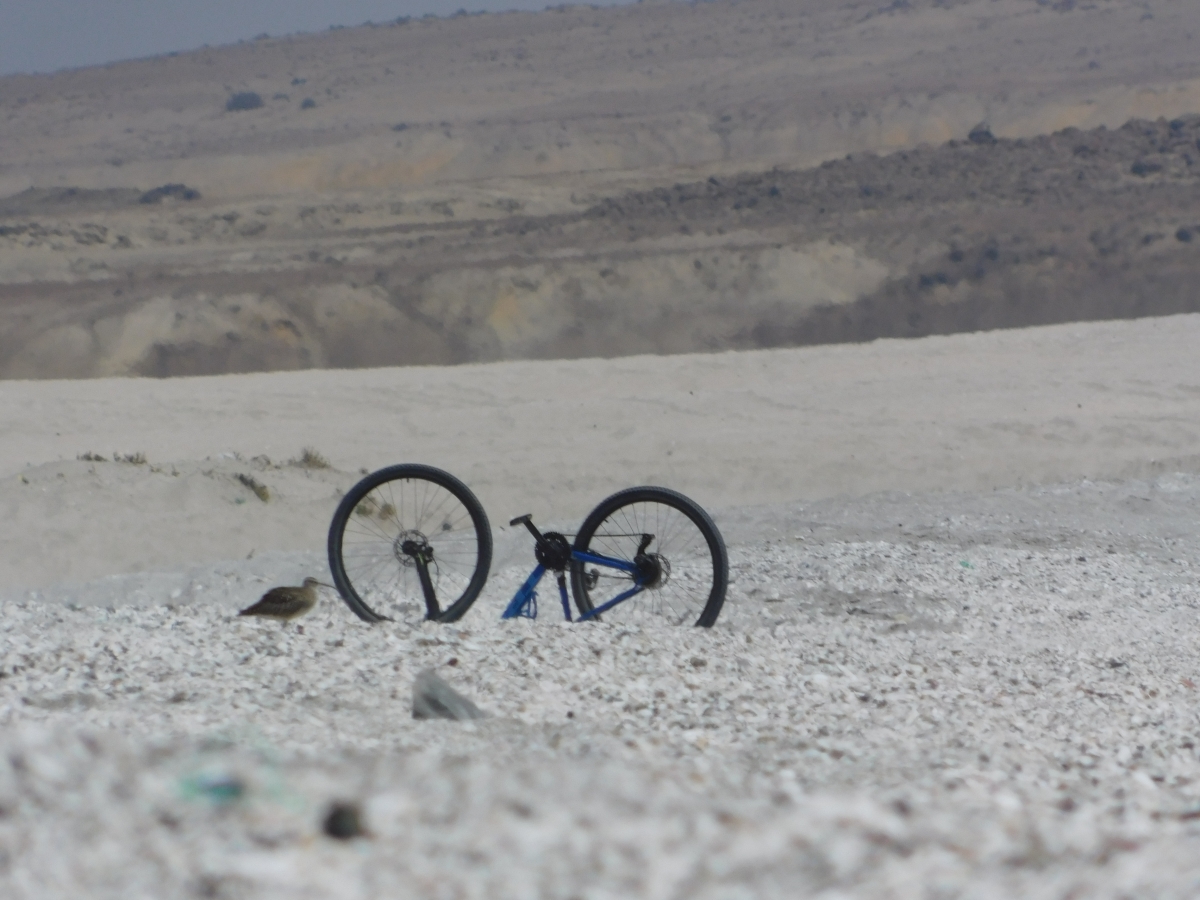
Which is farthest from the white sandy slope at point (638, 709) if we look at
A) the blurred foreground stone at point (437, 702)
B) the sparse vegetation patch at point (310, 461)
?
the sparse vegetation patch at point (310, 461)

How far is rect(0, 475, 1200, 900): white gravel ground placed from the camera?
2686 mm

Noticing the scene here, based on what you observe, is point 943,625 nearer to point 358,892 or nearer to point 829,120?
point 358,892

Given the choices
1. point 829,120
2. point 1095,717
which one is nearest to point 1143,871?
point 1095,717

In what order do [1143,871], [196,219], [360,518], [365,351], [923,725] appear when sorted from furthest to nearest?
A: 1. [196,219]
2. [365,351]
3. [360,518]
4. [923,725]
5. [1143,871]

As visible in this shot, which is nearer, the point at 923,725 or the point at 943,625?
the point at 923,725

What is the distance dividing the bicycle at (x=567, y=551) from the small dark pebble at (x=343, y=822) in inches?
106

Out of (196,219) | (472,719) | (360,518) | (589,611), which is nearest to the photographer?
(472,719)

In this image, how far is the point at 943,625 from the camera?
6.39m

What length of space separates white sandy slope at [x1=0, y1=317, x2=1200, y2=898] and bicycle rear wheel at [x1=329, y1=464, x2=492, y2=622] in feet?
0.74

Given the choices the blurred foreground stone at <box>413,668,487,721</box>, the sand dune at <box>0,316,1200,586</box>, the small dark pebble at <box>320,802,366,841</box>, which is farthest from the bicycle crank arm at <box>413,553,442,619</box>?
the sand dune at <box>0,316,1200,586</box>

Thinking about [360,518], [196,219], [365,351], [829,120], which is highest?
[829,120]

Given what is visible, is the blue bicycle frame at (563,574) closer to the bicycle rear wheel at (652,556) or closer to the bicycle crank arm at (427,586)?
the bicycle rear wheel at (652,556)

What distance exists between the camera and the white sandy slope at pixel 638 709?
8.89ft

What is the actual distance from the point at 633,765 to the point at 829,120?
52.5 metres
